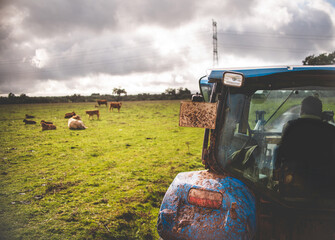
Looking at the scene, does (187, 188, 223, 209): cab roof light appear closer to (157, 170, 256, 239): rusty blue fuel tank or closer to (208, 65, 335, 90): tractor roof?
(157, 170, 256, 239): rusty blue fuel tank

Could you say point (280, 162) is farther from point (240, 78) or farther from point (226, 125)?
point (240, 78)

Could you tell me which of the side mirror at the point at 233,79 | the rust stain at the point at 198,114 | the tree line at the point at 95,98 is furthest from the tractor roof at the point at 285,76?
the tree line at the point at 95,98

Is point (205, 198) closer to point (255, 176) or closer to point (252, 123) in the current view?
point (255, 176)

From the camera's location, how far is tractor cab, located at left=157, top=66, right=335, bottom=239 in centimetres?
155

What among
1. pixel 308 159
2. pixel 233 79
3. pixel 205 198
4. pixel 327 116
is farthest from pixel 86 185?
pixel 327 116

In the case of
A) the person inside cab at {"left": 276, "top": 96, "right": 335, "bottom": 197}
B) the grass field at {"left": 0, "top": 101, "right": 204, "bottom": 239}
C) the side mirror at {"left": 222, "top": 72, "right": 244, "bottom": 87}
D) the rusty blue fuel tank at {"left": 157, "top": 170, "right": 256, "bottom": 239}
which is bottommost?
the grass field at {"left": 0, "top": 101, "right": 204, "bottom": 239}

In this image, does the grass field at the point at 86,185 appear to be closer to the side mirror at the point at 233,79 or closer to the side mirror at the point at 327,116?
the side mirror at the point at 233,79

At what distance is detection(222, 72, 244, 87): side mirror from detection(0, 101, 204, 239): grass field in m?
2.43

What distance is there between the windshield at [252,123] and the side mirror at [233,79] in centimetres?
31

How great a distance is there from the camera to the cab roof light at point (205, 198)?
5.27 ft

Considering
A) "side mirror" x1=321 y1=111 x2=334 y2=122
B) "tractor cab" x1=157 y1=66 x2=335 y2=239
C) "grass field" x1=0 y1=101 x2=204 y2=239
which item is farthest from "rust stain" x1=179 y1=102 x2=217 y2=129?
"grass field" x1=0 y1=101 x2=204 y2=239

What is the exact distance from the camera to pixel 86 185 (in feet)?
14.6

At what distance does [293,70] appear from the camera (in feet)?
5.07

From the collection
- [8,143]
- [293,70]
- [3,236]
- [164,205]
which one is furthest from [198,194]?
[8,143]
